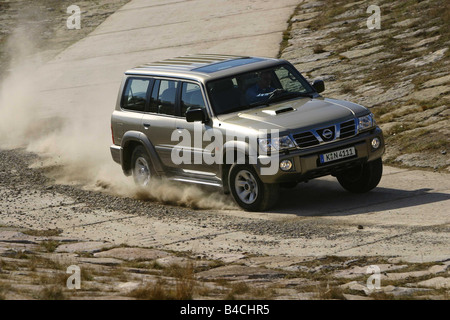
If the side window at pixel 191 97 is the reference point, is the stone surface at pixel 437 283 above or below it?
below

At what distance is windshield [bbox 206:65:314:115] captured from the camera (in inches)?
459

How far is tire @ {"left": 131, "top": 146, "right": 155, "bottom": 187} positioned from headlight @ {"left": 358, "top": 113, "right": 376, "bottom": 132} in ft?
10.3

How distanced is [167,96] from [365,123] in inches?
109

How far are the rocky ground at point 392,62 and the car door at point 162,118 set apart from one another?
370 centimetres

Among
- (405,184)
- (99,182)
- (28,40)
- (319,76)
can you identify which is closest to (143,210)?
(99,182)

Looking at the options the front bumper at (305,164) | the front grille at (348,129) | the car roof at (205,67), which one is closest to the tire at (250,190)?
the front bumper at (305,164)

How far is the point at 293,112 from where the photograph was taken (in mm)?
11188

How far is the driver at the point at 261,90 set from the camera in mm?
11750

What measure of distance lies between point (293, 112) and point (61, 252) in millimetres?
3416

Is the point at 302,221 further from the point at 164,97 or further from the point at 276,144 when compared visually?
the point at 164,97

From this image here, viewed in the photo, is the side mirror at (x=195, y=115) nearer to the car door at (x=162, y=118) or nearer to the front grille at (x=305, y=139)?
the car door at (x=162, y=118)

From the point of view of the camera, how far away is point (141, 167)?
13.0 metres

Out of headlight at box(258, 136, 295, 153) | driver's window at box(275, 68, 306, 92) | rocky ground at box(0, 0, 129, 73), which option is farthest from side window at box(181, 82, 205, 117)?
rocky ground at box(0, 0, 129, 73)

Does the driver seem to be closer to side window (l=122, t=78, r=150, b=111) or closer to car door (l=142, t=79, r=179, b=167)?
car door (l=142, t=79, r=179, b=167)
